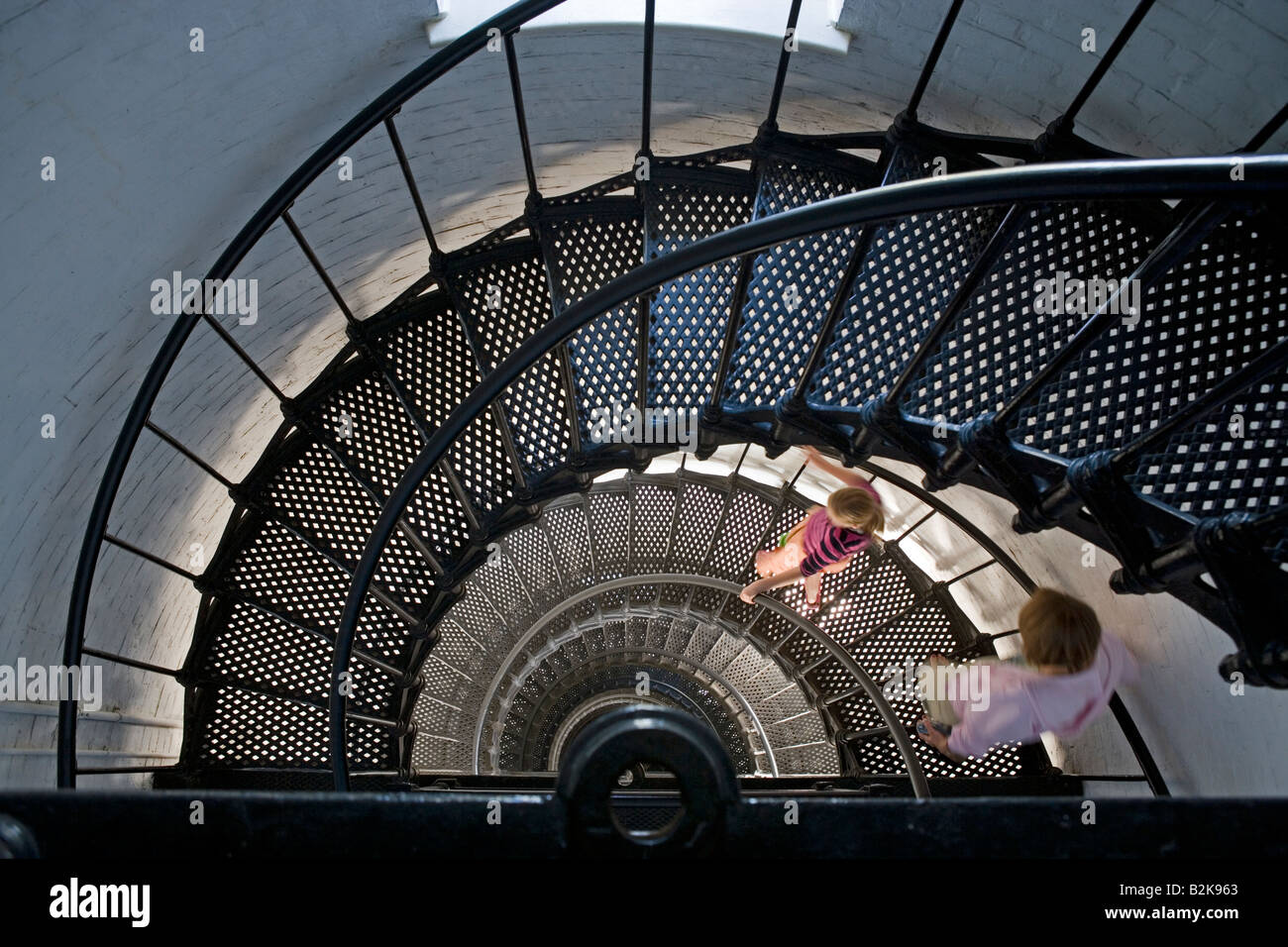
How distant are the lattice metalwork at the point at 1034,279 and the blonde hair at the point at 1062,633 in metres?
1.09

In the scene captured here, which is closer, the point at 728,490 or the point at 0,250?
the point at 0,250

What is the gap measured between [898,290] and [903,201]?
3.42 feet

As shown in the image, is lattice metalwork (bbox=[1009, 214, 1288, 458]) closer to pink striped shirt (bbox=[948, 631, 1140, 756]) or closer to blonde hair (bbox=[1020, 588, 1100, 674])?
blonde hair (bbox=[1020, 588, 1100, 674])

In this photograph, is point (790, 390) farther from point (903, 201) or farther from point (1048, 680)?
point (1048, 680)

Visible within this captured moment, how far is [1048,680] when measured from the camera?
358 centimetres

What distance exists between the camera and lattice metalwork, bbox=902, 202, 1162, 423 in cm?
281

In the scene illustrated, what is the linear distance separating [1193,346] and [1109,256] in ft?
1.52

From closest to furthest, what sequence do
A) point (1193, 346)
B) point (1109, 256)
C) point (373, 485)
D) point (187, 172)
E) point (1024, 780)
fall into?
point (1193, 346) < point (1109, 256) < point (187, 172) < point (373, 485) < point (1024, 780)

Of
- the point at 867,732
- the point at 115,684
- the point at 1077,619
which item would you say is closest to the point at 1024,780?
the point at 867,732

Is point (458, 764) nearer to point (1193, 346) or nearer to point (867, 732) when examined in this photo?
point (867, 732)

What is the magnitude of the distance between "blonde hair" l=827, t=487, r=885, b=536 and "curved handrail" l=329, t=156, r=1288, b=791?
2.26 metres

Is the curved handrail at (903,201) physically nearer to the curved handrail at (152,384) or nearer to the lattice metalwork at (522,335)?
the lattice metalwork at (522,335)

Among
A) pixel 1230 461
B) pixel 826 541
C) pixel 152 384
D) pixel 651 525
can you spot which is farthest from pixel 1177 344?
pixel 651 525

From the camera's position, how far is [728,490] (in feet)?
21.4
